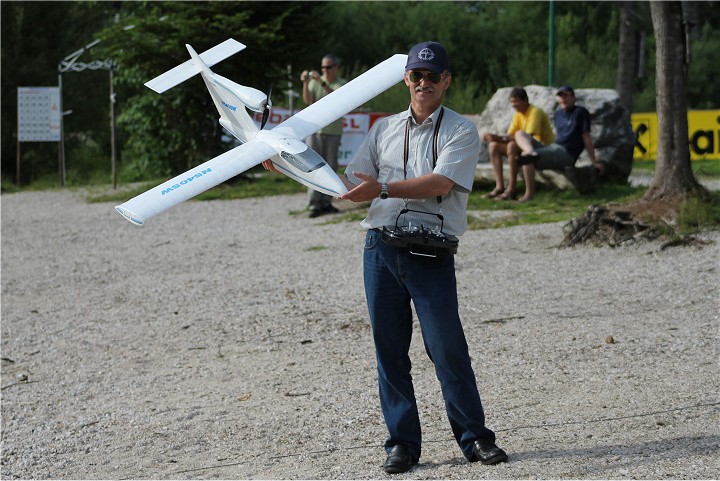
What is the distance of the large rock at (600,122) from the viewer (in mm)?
14398

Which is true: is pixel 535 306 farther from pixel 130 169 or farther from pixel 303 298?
pixel 130 169

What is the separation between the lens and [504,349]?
703 cm

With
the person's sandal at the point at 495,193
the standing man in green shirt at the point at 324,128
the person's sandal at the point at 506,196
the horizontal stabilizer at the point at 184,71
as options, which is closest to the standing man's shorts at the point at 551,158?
the person's sandal at the point at 506,196

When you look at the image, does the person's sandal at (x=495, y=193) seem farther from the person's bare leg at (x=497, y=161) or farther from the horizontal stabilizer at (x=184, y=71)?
the horizontal stabilizer at (x=184, y=71)

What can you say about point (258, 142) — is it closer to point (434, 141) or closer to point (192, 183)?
point (192, 183)

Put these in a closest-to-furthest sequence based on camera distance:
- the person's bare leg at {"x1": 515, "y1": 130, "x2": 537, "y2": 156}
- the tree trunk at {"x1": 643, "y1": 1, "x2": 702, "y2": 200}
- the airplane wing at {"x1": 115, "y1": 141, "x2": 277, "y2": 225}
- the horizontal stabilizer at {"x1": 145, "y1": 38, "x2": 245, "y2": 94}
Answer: the airplane wing at {"x1": 115, "y1": 141, "x2": 277, "y2": 225} < the horizontal stabilizer at {"x1": 145, "y1": 38, "x2": 245, "y2": 94} < the tree trunk at {"x1": 643, "y1": 1, "x2": 702, "y2": 200} < the person's bare leg at {"x1": 515, "y1": 130, "x2": 537, "y2": 156}

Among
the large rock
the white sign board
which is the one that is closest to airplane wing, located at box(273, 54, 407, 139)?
the large rock

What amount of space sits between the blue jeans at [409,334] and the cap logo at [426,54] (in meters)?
0.84

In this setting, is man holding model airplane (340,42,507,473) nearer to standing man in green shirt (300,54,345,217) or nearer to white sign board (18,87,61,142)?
standing man in green shirt (300,54,345,217)

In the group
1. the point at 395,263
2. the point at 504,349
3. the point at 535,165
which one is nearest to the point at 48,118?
the point at 535,165

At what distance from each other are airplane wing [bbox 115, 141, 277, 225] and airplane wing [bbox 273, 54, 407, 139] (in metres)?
0.28

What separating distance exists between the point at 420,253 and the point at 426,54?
35.7 inches

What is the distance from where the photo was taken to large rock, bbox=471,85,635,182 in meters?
14.4

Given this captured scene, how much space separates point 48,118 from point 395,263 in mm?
18478
